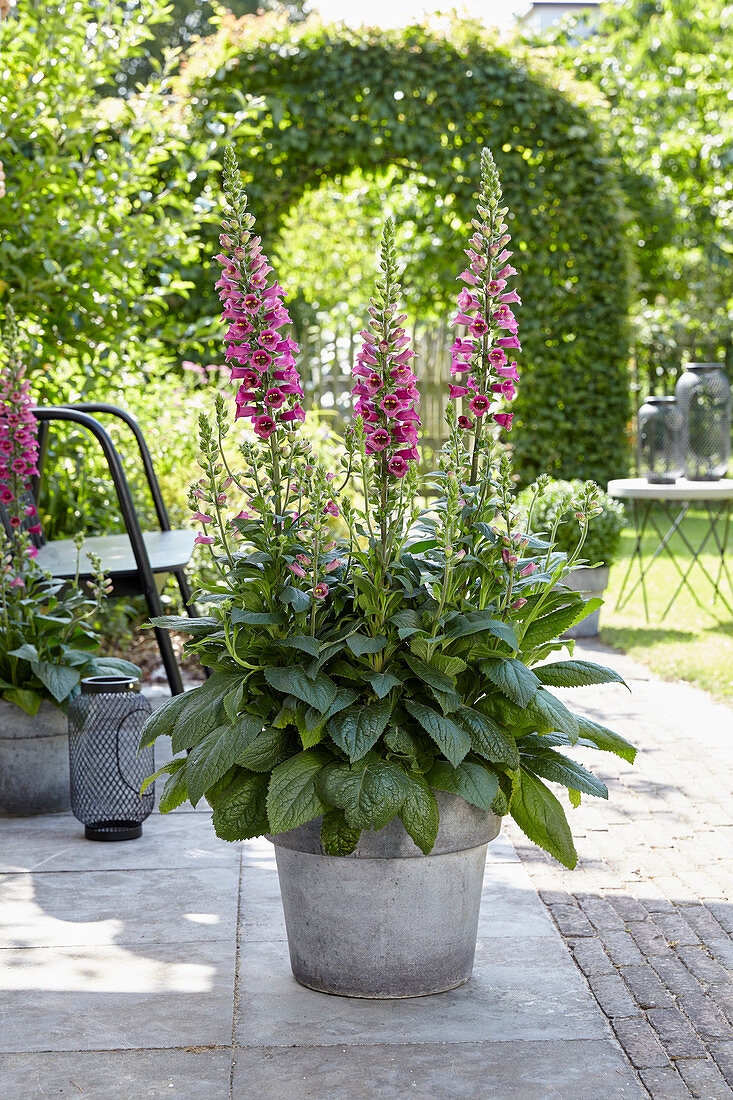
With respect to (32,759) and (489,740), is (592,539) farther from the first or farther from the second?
(489,740)

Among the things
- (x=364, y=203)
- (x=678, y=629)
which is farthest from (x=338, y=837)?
(x=364, y=203)

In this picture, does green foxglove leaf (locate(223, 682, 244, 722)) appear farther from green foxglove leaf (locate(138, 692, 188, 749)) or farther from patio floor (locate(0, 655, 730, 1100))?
patio floor (locate(0, 655, 730, 1100))

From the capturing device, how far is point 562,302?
25.8ft

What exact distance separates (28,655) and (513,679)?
62.7 inches

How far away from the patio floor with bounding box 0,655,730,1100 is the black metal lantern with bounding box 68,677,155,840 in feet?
0.69

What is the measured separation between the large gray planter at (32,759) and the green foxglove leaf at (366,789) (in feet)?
4.77

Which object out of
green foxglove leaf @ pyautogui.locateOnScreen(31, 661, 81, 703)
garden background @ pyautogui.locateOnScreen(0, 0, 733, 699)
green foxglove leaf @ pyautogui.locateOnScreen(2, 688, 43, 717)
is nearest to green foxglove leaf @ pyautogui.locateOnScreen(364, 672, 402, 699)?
green foxglove leaf @ pyautogui.locateOnScreen(31, 661, 81, 703)

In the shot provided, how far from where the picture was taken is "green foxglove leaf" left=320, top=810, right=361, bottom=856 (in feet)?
6.54

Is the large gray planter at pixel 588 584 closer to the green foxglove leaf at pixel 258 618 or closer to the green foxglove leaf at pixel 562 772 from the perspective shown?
the green foxglove leaf at pixel 562 772

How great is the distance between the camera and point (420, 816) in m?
1.93

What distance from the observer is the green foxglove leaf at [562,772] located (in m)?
2.06

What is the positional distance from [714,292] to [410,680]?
11.8 metres

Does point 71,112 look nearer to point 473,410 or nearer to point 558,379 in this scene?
point 473,410

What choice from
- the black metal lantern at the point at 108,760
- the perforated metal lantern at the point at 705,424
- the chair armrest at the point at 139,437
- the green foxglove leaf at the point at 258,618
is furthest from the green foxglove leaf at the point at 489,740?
the perforated metal lantern at the point at 705,424
